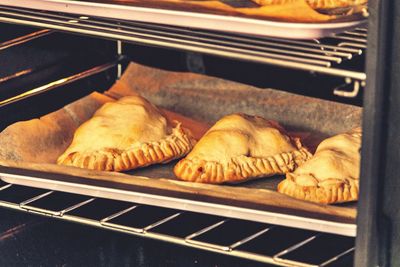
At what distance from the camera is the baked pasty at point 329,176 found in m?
2.16

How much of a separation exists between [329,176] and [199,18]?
1.63 ft

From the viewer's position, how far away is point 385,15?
70.0 inches

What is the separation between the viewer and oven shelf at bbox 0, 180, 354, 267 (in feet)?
7.33

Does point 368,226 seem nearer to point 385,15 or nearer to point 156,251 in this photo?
point 385,15

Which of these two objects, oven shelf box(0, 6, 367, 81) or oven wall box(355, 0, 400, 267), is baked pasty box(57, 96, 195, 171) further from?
oven wall box(355, 0, 400, 267)

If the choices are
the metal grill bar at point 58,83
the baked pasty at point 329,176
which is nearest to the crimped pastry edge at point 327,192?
the baked pasty at point 329,176

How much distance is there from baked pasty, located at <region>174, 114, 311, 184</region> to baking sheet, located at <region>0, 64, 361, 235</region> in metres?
0.04

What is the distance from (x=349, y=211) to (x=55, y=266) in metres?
0.69

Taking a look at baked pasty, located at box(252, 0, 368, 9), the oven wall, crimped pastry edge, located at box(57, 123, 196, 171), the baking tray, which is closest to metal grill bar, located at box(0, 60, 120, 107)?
crimped pastry edge, located at box(57, 123, 196, 171)

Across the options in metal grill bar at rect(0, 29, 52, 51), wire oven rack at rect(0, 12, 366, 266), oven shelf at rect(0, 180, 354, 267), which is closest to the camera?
wire oven rack at rect(0, 12, 366, 266)

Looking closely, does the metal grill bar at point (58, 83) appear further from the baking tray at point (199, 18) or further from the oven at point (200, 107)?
the baking tray at point (199, 18)

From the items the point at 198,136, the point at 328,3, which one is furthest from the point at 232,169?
the point at 328,3

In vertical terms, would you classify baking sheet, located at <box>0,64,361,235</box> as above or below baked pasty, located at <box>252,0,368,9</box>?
below

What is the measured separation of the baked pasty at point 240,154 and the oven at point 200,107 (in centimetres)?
6
